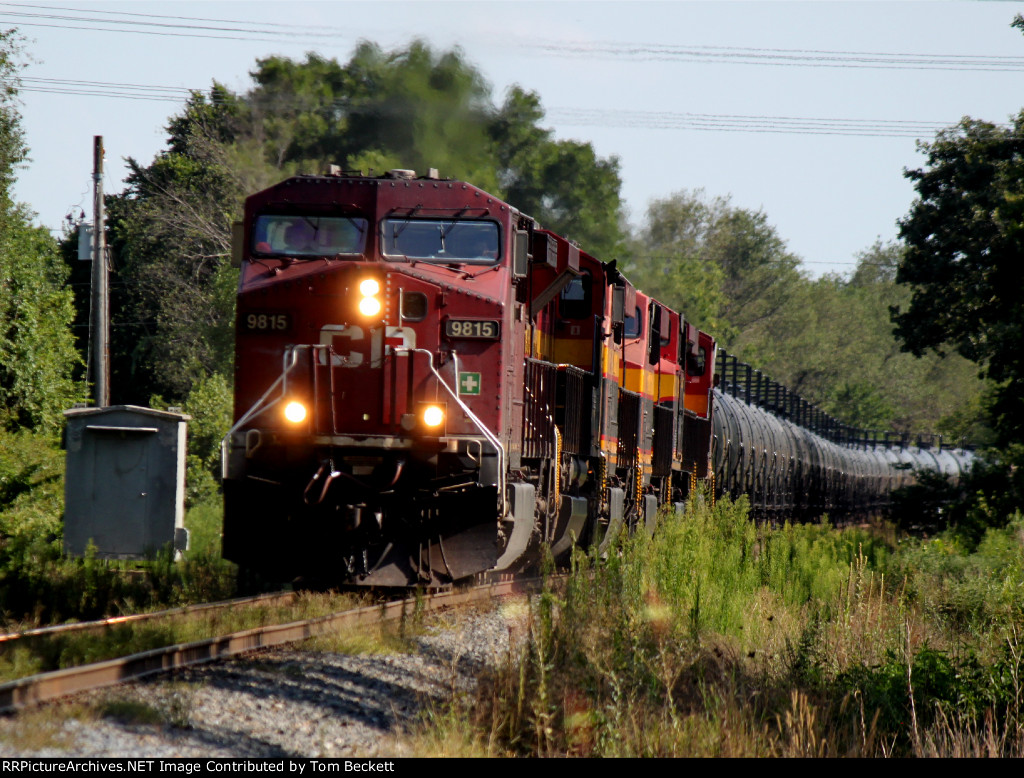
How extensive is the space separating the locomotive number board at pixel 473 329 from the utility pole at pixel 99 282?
10.6 metres

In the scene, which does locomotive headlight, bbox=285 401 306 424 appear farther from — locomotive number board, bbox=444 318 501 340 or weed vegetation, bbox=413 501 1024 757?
weed vegetation, bbox=413 501 1024 757

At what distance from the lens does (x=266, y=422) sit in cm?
992

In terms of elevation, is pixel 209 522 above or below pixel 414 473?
below

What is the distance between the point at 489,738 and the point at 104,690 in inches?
89.2

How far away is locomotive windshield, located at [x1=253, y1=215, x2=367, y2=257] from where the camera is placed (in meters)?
10.5

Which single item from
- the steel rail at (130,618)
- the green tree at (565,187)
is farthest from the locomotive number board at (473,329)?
the green tree at (565,187)

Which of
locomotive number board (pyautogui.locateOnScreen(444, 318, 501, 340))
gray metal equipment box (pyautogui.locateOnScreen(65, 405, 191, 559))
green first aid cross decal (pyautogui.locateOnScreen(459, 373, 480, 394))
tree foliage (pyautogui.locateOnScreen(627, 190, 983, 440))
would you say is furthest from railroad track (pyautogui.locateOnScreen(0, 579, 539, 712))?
tree foliage (pyautogui.locateOnScreen(627, 190, 983, 440))

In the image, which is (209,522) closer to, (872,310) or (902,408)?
(902,408)

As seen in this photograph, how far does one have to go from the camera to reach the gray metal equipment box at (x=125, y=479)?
15.0m

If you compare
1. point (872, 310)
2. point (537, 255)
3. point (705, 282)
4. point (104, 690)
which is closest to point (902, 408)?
point (872, 310)

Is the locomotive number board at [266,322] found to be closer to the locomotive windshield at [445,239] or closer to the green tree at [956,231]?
the locomotive windshield at [445,239]

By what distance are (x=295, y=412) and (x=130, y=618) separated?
6.98ft

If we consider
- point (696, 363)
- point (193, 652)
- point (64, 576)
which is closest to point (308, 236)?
point (193, 652)

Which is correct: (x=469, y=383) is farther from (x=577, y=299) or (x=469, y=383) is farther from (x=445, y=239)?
(x=577, y=299)
